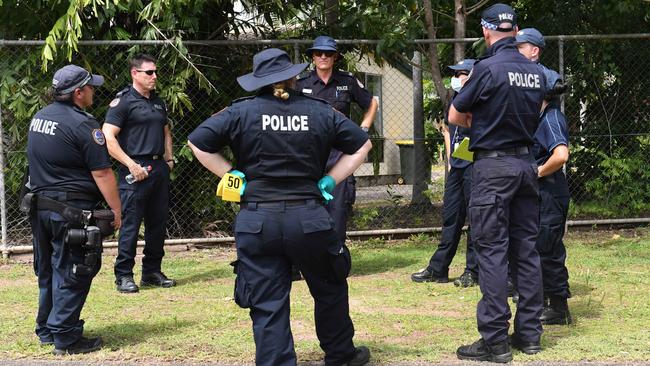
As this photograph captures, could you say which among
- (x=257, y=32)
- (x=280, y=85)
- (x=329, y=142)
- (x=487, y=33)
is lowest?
(x=329, y=142)

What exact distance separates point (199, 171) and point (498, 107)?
5785mm

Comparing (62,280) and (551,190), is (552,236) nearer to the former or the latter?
(551,190)

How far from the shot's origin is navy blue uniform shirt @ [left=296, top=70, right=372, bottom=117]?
7.91 metres

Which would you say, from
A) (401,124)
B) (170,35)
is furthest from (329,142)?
(401,124)

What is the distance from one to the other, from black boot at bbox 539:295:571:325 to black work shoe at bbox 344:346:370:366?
168 centimetres

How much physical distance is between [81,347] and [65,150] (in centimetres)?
134

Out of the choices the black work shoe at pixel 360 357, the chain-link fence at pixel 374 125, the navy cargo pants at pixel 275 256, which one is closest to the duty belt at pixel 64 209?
the navy cargo pants at pixel 275 256

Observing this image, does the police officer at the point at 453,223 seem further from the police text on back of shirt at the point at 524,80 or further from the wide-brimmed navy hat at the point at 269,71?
the wide-brimmed navy hat at the point at 269,71

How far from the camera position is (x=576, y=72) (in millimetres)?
11789

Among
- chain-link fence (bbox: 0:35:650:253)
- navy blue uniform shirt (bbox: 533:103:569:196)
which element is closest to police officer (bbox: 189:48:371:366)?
navy blue uniform shirt (bbox: 533:103:569:196)

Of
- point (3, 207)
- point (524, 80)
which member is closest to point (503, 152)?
point (524, 80)

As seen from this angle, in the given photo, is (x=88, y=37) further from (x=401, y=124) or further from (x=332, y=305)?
(x=401, y=124)

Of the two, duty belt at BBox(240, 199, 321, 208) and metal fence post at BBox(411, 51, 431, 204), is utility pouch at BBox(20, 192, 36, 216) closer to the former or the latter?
duty belt at BBox(240, 199, 321, 208)

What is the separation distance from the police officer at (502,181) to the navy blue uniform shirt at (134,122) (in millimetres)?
3279
